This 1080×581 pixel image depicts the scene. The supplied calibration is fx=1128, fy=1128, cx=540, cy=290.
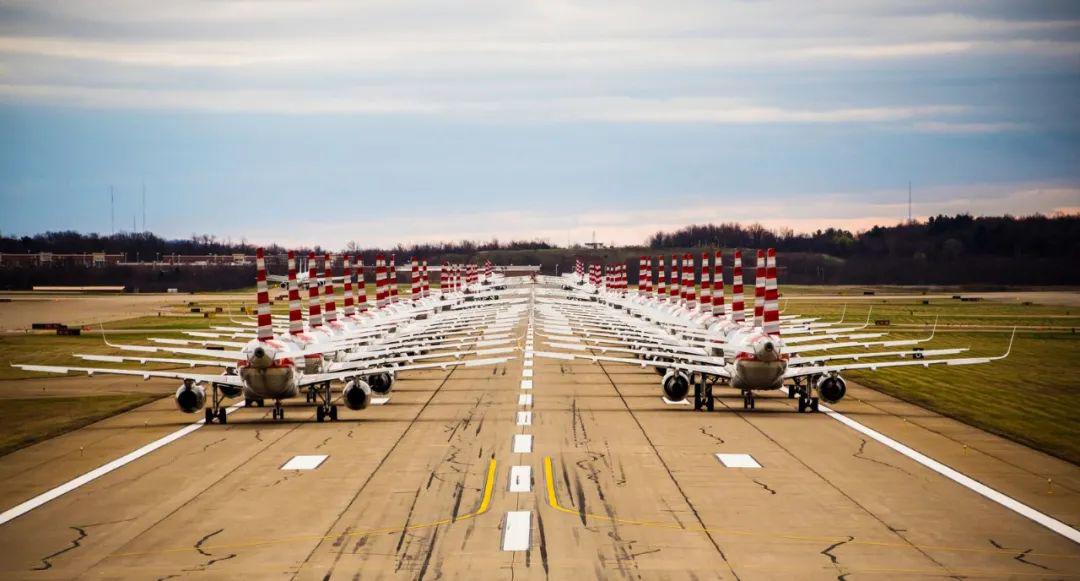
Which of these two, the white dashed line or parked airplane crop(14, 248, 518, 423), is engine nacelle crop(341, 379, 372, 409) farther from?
the white dashed line

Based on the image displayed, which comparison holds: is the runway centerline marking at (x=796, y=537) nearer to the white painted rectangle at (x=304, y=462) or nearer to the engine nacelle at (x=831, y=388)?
the white painted rectangle at (x=304, y=462)

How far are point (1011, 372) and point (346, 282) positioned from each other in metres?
40.0

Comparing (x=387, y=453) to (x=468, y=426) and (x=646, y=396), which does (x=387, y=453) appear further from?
(x=646, y=396)

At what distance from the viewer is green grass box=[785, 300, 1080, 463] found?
43500 millimetres

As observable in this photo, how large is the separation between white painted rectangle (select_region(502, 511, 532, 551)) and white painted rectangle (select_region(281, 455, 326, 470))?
941 centimetres

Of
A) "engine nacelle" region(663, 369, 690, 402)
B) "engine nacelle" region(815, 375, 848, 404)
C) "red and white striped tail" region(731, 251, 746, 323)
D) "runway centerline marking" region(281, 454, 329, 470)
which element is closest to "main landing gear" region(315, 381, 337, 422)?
"runway centerline marking" region(281, 454, 329, 470)

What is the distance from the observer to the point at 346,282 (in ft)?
230

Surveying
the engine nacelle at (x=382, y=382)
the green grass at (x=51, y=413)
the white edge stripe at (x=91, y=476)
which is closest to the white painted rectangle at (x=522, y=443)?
the engine nacelle at (x=382, y=382)

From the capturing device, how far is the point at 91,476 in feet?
109

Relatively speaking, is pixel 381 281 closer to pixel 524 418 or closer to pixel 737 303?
pixel 737 303

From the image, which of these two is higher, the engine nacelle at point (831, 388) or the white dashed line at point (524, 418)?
the engine nacelle at point (831, 388)

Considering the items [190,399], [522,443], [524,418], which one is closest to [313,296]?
[190,399]

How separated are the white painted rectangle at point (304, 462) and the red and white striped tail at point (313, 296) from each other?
1621 cm

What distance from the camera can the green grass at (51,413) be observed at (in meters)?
41.2
